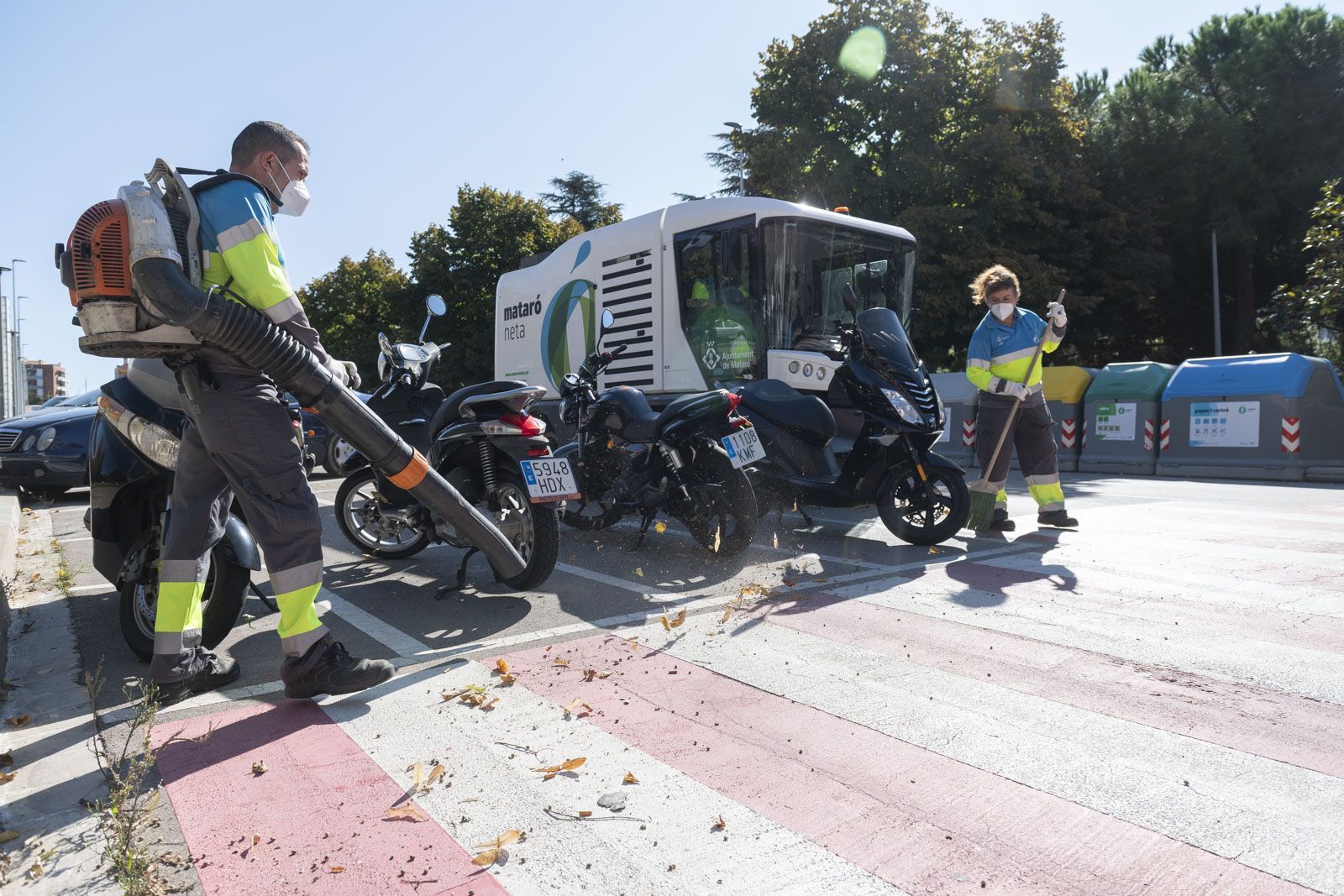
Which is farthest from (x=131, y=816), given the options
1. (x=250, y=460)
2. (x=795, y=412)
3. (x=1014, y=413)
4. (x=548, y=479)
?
(x=1014, y=413)

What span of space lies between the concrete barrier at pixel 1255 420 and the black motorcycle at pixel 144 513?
1319 centimetres

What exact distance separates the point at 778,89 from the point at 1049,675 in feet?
87.5

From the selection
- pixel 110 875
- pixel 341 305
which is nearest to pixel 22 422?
pixel 110 875

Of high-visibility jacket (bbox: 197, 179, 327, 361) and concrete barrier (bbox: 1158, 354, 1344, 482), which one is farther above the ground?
high-visibility jacket (bbox: 197, 179, 327, 361)

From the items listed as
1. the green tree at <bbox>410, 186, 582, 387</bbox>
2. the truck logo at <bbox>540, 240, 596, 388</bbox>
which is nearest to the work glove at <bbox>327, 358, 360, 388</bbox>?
the truck logo at <bbox>540, 240, 596, 388</bbox>

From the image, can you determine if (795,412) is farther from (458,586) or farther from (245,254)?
(245,254)

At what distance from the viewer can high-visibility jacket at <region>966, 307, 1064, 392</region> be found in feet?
24.6

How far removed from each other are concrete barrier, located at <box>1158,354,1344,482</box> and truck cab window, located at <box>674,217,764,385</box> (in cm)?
748

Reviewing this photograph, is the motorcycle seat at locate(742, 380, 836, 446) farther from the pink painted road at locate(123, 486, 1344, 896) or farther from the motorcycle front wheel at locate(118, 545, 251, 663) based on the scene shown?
the motorcycle front wheel at locate(118, 545, 251, 663)

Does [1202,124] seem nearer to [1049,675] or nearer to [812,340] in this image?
[812,340]

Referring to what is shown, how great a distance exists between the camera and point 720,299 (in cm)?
1048

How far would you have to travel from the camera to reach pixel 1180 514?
8359mm

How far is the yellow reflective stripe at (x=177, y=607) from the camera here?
3.58 metres

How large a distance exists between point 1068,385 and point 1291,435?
11.1ft
